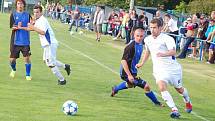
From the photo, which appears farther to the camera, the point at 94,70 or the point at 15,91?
the point at 94,70

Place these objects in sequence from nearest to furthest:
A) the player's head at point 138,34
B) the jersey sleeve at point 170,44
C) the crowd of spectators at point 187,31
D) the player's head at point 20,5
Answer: the jersey sleeve at point 170,44 < the player's head at point 138,34 < the player's head at point 20,5 < the crowd of spectators at point 187,31

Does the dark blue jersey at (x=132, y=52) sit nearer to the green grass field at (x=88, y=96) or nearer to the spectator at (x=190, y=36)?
the green grass field at (x=88, y=96)

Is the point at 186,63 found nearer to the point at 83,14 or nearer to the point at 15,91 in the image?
the point at 15,91

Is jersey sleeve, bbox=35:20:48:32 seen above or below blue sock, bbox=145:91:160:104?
above

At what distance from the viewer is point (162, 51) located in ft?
33.3

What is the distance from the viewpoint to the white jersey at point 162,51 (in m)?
10.1

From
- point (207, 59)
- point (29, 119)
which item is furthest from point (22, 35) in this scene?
point (207, 59)

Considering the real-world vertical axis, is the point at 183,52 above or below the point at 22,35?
below

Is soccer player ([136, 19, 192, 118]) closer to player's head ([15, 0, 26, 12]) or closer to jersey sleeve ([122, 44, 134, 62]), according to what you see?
jersey sleeve ([122, 44, 134, 62])

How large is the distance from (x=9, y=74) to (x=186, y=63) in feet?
32.7

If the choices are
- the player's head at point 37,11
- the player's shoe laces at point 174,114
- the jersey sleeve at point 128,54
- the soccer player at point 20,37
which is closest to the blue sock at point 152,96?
the jersey sleeve at point 128,54

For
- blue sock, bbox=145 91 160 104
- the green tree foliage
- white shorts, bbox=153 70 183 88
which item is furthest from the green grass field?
the green tree foliage

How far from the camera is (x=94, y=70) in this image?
17.1 metres

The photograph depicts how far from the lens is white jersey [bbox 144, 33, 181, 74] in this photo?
10.1m
